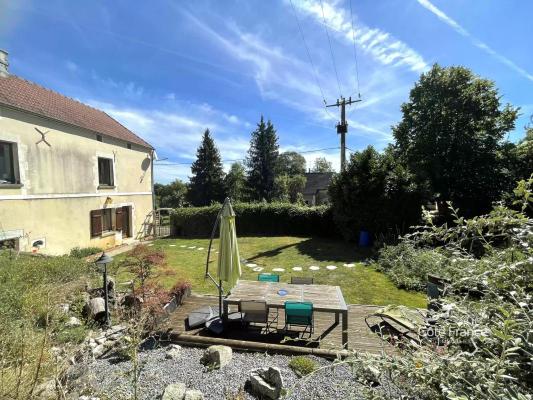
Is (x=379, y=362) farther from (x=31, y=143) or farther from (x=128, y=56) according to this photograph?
(x=31, y=143)

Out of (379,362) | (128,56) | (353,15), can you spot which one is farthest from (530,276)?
(128,56)

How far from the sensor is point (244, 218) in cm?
1884

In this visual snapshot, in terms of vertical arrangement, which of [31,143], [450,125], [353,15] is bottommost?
[31,143]

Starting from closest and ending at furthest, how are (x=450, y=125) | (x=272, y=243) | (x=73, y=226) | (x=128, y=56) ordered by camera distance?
1. (x=128, y=56)
2. (x=73, y=226)
3. (x=272, y=243)
4. (x=450, y=125)

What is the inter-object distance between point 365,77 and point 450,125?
24.1 ft

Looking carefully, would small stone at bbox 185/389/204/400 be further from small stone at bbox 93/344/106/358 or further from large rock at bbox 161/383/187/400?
small stone at bbox 93/344/106/358

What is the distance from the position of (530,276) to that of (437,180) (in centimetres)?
1722

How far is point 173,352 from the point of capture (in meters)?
4.89

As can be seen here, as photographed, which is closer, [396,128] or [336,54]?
[336,54]

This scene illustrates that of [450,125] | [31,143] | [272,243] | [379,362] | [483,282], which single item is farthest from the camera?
[450,125]

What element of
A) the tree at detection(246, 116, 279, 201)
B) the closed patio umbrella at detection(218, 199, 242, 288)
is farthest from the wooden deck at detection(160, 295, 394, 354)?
the tree at detection(246, 116, 279, 201)

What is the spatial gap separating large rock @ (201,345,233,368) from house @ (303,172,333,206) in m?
33.6

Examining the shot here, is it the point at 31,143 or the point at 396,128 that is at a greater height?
the point at 396,128

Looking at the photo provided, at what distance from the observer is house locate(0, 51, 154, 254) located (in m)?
10.2
